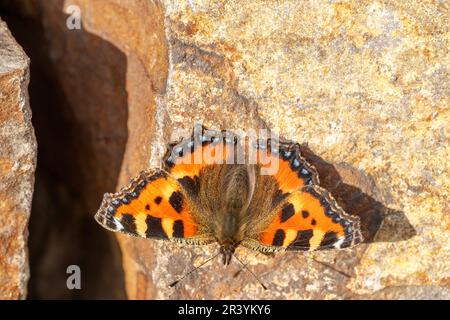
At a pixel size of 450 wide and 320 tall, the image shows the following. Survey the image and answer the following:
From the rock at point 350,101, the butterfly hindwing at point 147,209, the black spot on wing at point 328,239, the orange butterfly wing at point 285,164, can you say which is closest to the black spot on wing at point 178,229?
the butterfly hindwing at point 147,209

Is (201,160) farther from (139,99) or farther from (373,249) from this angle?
(373,249)

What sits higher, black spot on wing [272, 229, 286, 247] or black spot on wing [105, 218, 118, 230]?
black spot on wing [105, 218, 118, 230]

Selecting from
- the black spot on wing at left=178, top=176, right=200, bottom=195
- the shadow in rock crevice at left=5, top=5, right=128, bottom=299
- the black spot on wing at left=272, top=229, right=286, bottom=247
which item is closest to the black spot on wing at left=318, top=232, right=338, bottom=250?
the black spot on wing at left=272, top=229, right=286, bottom=247

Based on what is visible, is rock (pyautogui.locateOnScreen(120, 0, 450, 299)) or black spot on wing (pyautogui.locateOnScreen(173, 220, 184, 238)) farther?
black spot on wing (pyautogui.locateOnScreen(173, 220, 184, 238))

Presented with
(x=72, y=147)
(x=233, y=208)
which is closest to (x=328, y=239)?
(x=233, y=208)

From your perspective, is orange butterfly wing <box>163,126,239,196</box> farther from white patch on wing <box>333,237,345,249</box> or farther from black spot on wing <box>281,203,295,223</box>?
white patch on wing <box>333,237,345,249</box>

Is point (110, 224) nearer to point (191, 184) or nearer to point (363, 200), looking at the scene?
point (191, 184)
